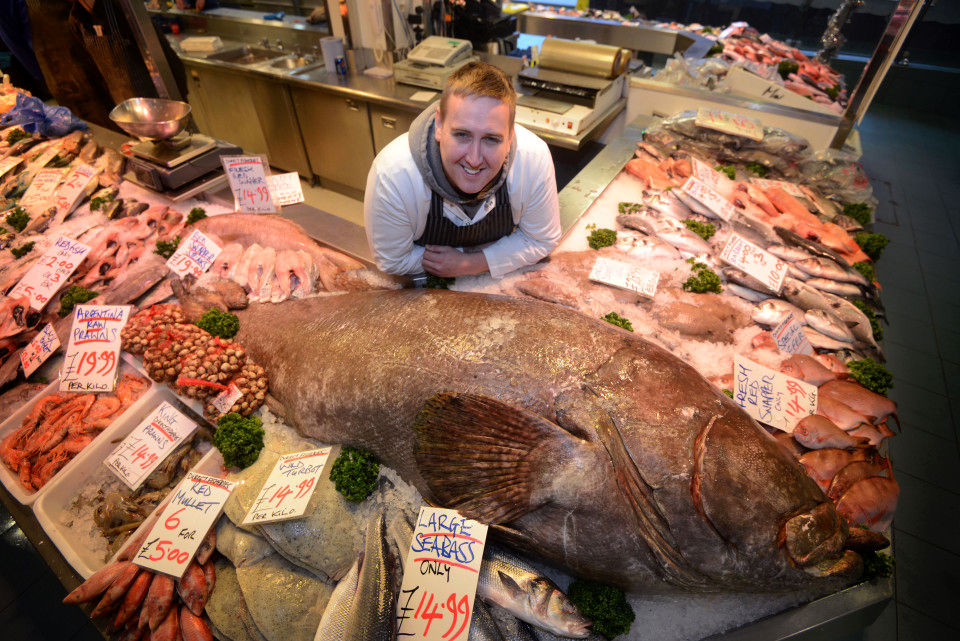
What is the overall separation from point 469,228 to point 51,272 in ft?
7.52

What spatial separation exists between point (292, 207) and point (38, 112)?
2662 mm

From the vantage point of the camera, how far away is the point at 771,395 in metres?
1.90

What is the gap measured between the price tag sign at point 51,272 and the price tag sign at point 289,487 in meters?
1.78

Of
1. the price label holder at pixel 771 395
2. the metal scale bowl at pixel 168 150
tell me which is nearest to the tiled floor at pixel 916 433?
the price label holder at pixel 771 395

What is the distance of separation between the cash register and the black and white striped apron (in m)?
3.12

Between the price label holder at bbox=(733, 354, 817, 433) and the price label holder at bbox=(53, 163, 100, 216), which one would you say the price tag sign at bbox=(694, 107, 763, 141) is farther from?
the price label holder at bbox=(53, 163, 100, 216)

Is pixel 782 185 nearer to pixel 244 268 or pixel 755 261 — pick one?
pixel 755 261

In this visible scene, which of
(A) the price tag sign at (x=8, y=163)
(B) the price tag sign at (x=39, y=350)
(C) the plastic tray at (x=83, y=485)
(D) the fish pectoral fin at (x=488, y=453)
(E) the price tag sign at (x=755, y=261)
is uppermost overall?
(D) the fish pectoral fin at (x=488, y=453)

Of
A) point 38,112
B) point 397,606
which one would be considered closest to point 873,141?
point 397,606

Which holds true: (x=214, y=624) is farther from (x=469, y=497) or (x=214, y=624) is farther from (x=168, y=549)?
(x=469, y=497)

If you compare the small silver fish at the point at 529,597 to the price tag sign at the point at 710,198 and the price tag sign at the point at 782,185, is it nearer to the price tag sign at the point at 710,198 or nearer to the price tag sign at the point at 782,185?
the price tag sign at the point at 710,198

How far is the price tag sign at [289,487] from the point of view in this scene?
1527mm

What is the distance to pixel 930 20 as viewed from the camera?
707 centimetres

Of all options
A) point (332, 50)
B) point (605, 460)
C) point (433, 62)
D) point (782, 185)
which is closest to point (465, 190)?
point (605, 460)
